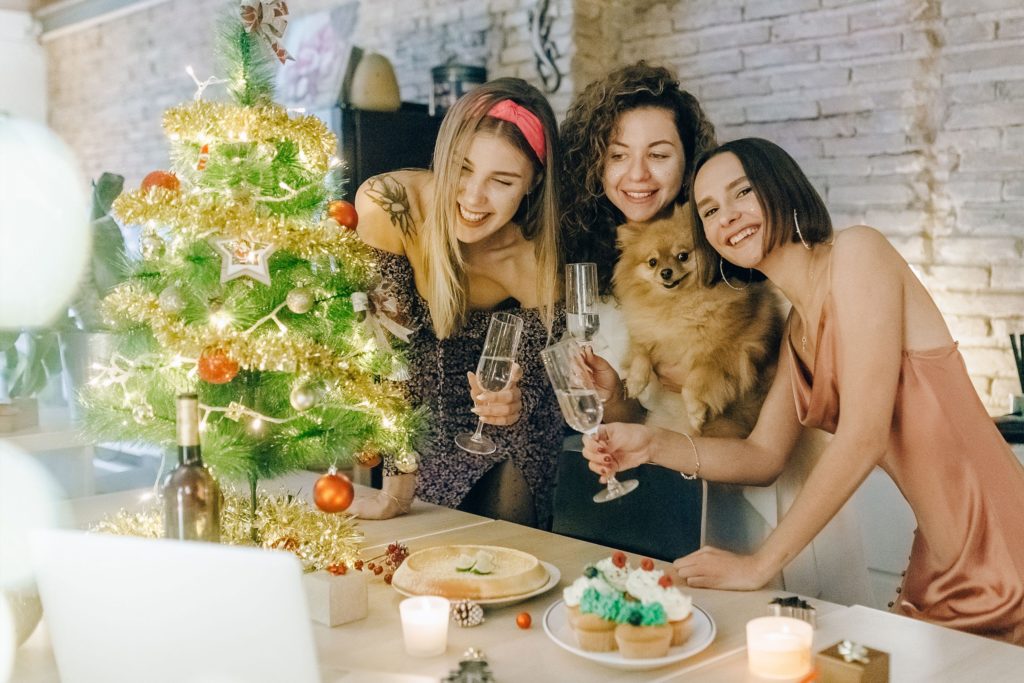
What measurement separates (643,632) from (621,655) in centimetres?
4

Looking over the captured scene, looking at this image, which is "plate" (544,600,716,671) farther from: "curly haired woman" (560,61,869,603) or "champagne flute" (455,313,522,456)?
"curly haired woman" (560,61,869,603)

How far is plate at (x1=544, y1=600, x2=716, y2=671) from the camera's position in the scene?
123 cm

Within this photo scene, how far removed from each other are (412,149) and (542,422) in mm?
1489

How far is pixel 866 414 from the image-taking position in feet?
5.69

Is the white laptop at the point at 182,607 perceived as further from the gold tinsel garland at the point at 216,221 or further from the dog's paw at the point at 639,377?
the dog's paw at the point at 639,377

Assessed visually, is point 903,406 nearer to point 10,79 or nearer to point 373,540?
point 373,540

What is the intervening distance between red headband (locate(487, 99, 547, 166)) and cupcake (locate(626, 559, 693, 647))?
1.37 metres

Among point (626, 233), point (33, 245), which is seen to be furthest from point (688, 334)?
point (33, 245)

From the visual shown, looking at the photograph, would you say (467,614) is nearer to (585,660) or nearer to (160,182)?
(585,660)

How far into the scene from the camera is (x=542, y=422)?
2580 mm

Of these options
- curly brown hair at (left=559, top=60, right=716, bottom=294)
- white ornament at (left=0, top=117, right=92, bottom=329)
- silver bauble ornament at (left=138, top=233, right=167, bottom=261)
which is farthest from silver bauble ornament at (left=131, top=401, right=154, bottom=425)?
white ornament at (left=0, top=117, right=92, bottom=329)

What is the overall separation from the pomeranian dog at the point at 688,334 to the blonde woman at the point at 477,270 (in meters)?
0.23

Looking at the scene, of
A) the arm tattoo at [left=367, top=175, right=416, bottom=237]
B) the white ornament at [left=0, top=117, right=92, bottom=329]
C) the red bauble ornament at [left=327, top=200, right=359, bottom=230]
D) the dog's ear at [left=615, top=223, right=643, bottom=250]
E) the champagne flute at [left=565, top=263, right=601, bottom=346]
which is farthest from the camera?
the white ornament at [left=0, top=117, right=92, bottom=329]

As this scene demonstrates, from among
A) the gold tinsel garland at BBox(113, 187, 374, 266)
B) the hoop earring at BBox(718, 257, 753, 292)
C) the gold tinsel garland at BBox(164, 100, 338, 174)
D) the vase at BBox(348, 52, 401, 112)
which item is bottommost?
the hoop earring at BBox(718, 257, 753, 292)
